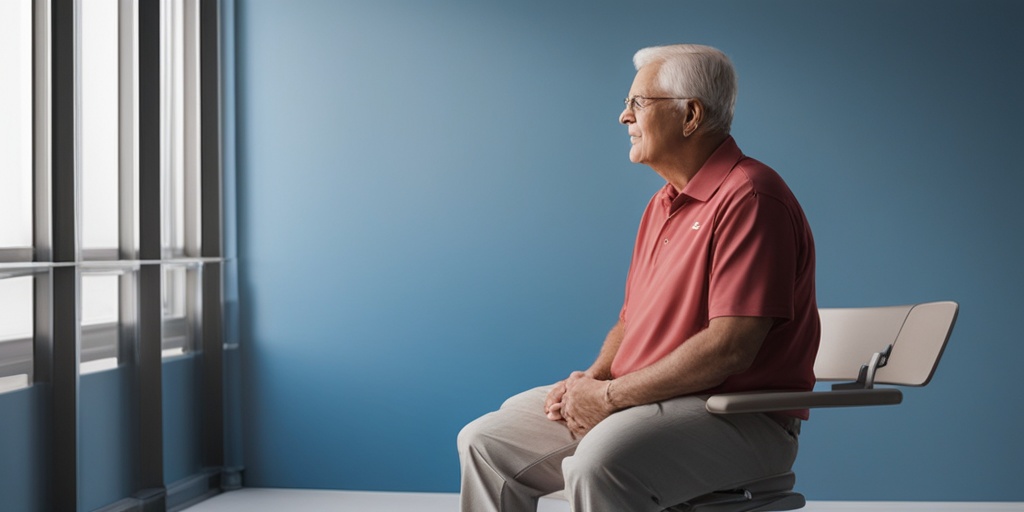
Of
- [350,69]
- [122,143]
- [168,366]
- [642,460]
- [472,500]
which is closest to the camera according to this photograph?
[642,460]

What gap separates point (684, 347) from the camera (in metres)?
2.03

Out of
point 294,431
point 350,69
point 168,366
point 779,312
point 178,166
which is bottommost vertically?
point 294,431

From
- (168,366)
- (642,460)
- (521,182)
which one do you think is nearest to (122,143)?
(168,366)

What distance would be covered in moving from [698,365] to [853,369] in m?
0.62

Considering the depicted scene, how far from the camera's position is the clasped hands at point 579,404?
7.04 feet

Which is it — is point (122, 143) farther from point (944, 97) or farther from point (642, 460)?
point (944, 97)

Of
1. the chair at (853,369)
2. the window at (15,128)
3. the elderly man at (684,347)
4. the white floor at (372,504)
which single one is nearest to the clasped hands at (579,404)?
the elderly man at (684,347)

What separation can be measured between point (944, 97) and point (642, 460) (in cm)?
277

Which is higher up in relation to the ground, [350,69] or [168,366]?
[350,69]

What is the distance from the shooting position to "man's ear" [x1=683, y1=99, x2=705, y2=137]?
2.28 meters

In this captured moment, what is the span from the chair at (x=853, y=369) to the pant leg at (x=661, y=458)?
1.8 inches

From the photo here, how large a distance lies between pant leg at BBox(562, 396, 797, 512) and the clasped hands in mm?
128

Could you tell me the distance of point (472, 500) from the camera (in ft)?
7.33

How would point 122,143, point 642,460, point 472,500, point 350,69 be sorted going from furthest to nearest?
point 350,69 < point 122,143 < point 472,500 < point 642,460
